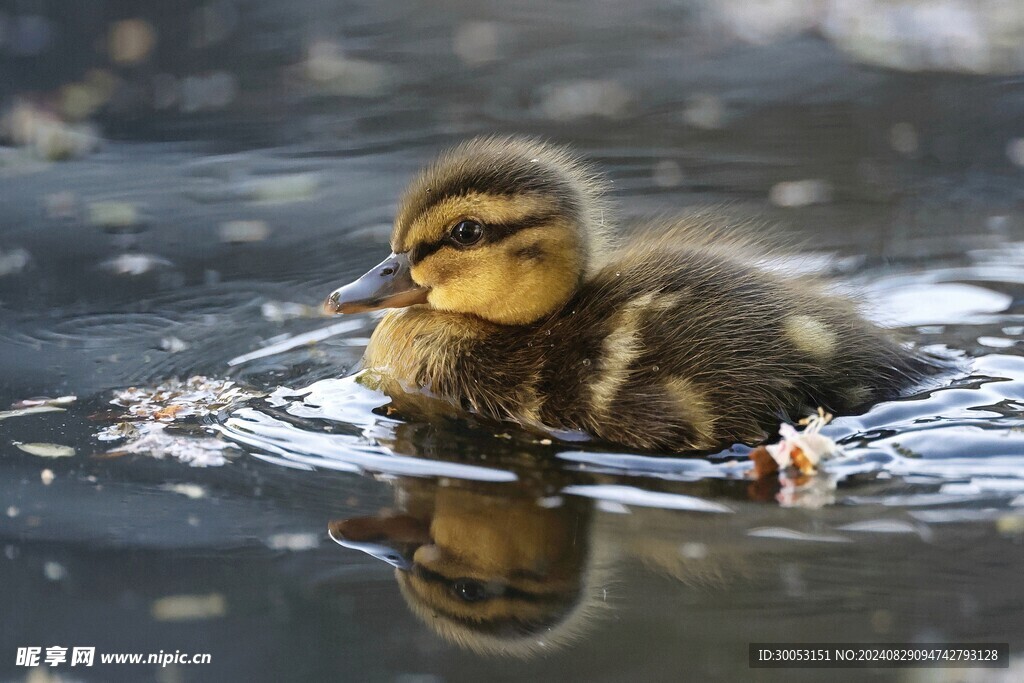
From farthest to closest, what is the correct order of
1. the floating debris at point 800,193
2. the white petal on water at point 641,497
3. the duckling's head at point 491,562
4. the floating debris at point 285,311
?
the floating debris at point 800,193
the floating debris at point 285,311
the white petal on water at point 641,497
the duckling's head at point 491,562

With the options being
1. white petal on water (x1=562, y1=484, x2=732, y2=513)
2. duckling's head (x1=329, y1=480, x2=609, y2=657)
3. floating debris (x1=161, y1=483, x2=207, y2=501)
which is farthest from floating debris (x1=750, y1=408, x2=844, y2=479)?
floating debris (x1=161, y1=483, x2=207, y2=501)

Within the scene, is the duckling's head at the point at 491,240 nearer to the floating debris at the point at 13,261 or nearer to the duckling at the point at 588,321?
the duckling at the point at 588,321

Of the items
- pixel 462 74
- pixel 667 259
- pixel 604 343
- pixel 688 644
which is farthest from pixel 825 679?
pixel 462 74

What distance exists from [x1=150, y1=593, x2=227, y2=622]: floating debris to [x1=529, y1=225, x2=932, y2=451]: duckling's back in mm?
803

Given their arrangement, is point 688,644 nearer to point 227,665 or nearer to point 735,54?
point 227,665

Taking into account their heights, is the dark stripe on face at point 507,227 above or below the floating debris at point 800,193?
below

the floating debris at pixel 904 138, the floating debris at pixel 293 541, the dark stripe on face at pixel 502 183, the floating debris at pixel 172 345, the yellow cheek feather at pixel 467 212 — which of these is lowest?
the floating debris at pixel 293 541

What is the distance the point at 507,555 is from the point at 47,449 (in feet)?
3.14

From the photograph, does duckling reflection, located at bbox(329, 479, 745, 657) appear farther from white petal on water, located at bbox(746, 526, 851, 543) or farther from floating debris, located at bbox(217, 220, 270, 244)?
floating debris, located at bbox(217, 220, 270, 244)

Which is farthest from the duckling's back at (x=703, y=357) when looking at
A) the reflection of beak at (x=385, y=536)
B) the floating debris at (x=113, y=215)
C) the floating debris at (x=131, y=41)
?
the floating debris at (x=131, y=41)

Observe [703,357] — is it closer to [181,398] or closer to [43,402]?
[181,398]

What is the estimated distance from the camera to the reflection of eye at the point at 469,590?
1907 millimetres

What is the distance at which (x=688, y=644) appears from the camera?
1767mm

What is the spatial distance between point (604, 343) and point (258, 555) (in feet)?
2.53
